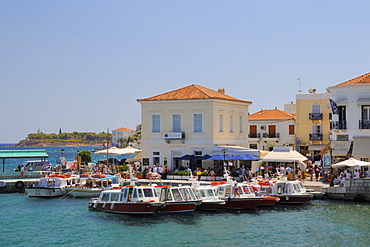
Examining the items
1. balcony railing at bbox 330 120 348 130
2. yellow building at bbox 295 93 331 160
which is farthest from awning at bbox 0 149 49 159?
balcony railing at bbox 330 120 348 130

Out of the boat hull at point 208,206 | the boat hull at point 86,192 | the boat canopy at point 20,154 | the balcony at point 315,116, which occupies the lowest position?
the boat hull at point 208,206

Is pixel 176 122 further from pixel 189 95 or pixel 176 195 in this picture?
pixel 176 195

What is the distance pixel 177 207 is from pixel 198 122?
17.1m

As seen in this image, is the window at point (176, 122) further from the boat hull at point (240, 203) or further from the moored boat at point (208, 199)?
the boat hull at point (240, 203)

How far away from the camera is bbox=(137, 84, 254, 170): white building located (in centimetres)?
4828

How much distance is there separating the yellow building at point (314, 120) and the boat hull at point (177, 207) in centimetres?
2830

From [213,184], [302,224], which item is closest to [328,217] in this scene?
[302,224]

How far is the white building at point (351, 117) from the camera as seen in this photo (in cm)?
4225

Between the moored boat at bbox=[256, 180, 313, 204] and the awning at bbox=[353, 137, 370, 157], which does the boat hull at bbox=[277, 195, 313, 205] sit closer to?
the moored boat at bbox=[256, 180, 313, 204]

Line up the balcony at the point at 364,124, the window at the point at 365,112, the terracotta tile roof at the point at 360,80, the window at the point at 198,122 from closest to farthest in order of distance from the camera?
1. the balcony at the point at 364,124
2. the window at the point at 365,112
3. the terracotta tile roof at the point at 360,80
4. the window at the point at 198,122

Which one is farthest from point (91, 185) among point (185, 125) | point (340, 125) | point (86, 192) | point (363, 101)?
point (363, 101)

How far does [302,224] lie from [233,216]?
4.42 m

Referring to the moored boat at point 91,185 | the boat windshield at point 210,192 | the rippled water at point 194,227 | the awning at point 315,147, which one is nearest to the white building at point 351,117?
the rippled water at point 194,227

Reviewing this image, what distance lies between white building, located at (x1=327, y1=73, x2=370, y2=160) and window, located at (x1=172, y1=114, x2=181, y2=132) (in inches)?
530
